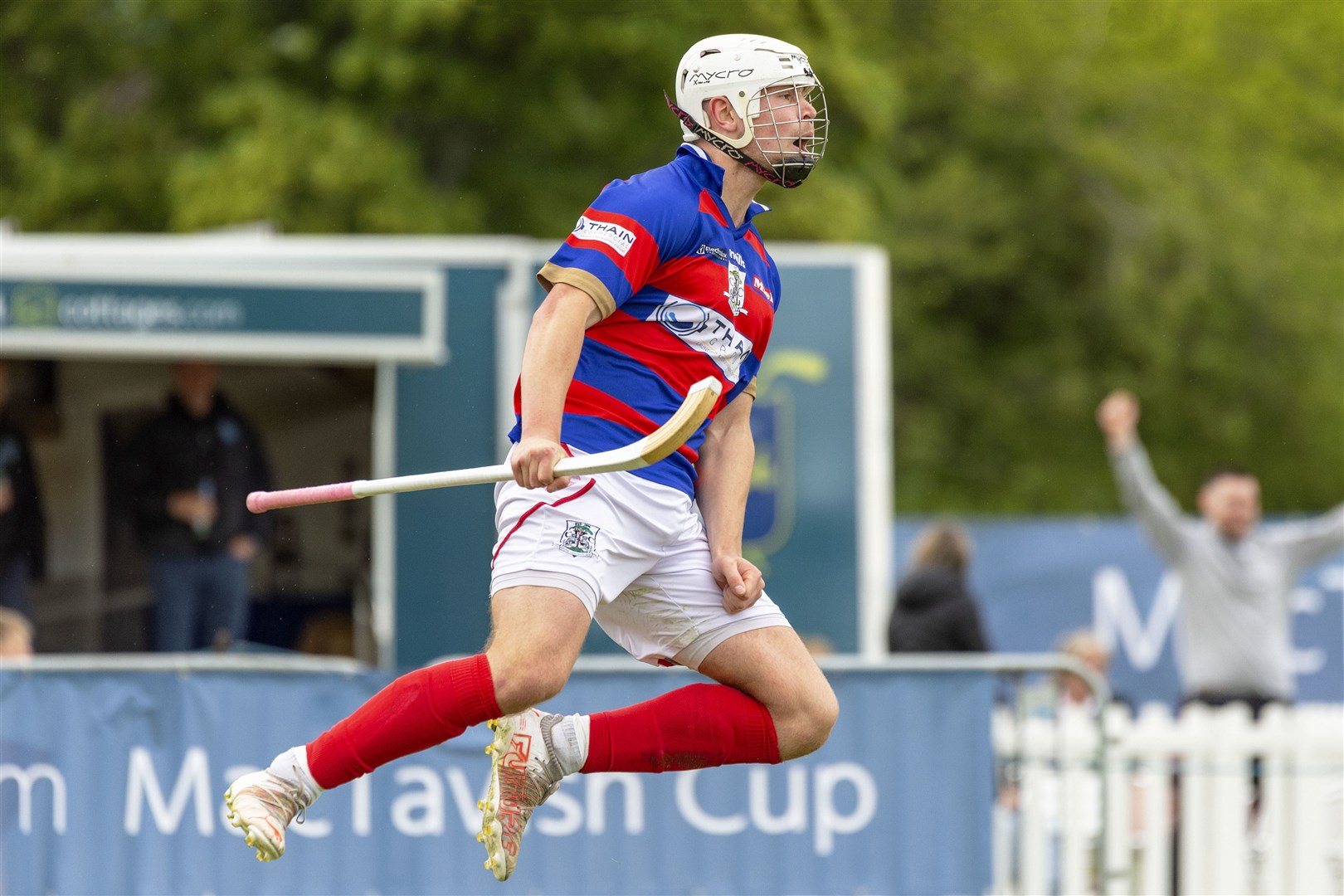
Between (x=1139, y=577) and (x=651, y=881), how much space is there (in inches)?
290

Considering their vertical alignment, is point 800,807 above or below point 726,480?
below

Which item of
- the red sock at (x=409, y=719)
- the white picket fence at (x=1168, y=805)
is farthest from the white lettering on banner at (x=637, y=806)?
the red sock at (x=409, y=719)

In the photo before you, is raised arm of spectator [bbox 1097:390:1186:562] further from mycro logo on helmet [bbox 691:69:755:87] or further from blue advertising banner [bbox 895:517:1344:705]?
mycro logo on helmet [bbox 691:69:755:87]

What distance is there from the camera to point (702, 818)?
708 centimetres

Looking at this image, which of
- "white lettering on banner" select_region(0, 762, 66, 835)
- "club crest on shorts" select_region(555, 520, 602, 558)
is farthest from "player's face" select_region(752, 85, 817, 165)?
"white lettering on banner" select_region(0, 762, 66, 835)

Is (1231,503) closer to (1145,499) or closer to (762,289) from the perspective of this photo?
(1145,499)

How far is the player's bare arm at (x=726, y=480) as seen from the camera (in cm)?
467

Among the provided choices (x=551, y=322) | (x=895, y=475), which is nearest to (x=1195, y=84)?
(x=895, y=475)

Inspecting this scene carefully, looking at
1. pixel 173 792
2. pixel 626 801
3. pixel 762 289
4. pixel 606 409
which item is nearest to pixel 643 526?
pixel 606 409

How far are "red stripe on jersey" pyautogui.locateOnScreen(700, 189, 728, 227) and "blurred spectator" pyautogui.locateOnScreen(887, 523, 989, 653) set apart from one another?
4535mm

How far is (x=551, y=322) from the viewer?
4.24 metres

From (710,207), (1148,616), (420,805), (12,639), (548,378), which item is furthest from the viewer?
(1148,616)

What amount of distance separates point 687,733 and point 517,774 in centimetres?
42

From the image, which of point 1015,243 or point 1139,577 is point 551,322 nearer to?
point 1139,577
